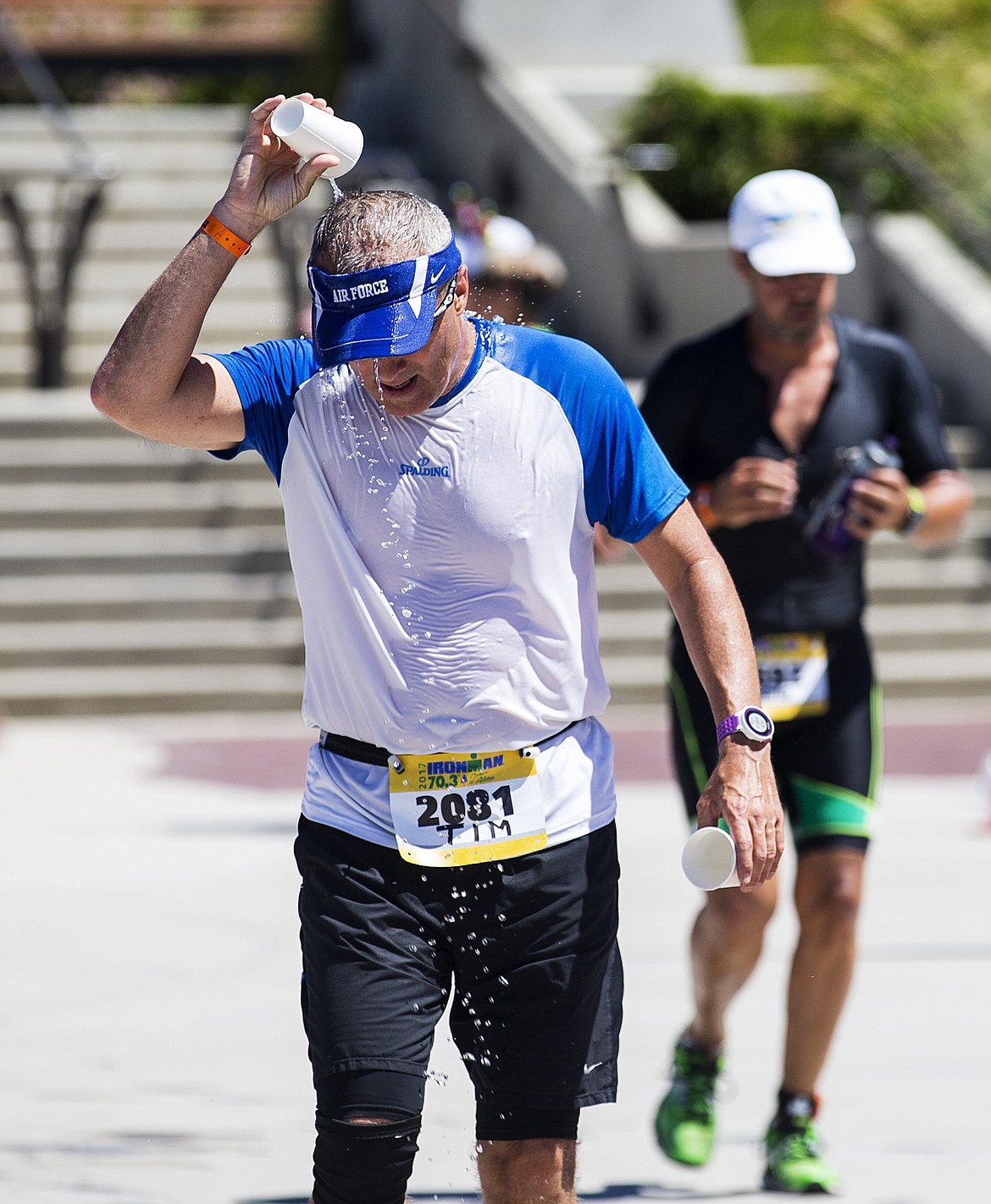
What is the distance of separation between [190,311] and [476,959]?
44.5 inches

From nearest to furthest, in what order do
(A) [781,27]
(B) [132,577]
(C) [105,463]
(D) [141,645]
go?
1. (D) [141,645]
2. (B) [132,577]
3. (C) [105,463]
4. (A) [781,27]

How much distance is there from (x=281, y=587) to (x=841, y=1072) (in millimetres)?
6680

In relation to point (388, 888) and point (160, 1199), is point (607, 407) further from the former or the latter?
point (160, 1199)

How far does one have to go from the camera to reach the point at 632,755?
1005 cm

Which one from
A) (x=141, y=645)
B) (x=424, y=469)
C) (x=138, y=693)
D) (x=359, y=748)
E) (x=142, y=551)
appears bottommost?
(x=138, y=693)

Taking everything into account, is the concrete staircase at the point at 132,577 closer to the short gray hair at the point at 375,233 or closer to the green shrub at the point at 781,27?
the short gray hair at the point at 375,233

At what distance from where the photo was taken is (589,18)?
18.4m

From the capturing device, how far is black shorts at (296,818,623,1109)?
10.9 feet

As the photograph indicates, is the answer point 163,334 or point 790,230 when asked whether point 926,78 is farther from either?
point 163,334

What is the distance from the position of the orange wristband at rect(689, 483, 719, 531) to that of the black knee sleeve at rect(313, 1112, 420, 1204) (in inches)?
72.8

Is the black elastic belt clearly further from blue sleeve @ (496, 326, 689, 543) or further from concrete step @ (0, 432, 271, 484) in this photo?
concrete step @ (0, 432, 271, 484)

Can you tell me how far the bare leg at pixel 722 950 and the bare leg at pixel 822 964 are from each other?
0.10 meters

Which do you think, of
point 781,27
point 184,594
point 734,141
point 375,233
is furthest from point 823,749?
point 781,27

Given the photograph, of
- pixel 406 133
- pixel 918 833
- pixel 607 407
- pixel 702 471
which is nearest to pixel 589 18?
pixel 406 133
